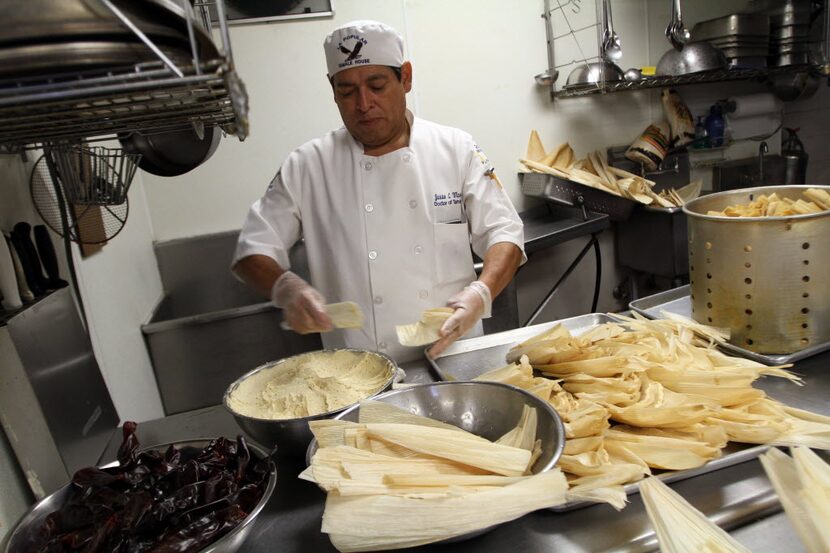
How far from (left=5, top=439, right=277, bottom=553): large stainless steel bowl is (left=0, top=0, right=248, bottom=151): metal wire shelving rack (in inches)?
20.9

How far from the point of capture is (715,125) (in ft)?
12.2

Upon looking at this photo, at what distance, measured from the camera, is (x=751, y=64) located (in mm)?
3420

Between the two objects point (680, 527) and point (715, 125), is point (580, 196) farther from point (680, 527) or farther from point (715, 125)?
point (680, 527)

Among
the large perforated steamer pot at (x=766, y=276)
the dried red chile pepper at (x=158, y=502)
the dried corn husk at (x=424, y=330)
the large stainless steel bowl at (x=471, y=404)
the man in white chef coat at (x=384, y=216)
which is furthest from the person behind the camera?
the man in white chef coat at (x=384, y=216)

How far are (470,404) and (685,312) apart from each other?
2.63ft

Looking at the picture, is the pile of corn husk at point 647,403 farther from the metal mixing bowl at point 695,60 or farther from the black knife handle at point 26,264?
the metal mixing bowl at point 695,60

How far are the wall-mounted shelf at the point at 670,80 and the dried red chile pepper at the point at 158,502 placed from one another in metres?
3.06

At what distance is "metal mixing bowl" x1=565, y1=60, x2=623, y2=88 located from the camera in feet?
10.2

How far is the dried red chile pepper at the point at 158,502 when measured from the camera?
0.73 metres

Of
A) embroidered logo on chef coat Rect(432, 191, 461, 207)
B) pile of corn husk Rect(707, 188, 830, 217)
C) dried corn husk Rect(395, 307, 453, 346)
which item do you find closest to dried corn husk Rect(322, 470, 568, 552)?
dried corn husk Rect(395, 307, 453, 346)

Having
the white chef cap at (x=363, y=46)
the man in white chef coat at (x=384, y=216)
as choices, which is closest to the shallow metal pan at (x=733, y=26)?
the man in white chef coat at (x=384, y=216)

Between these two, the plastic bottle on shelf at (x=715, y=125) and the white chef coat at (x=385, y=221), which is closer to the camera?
the white chef coat at (x=385, y=221)

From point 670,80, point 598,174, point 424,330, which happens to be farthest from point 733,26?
point 424,330

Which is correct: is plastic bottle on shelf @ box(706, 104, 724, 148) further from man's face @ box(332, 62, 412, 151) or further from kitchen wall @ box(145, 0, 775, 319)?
man's face @ box(332, 62, 412, 151)
